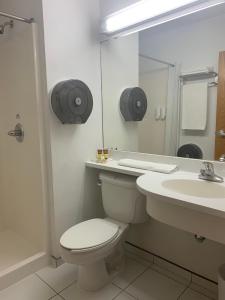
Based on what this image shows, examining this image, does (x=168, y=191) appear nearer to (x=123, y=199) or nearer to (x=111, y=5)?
(x=123, y=199)

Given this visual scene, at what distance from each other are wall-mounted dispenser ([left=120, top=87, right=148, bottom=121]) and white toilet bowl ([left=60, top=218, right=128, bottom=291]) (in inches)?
33.5

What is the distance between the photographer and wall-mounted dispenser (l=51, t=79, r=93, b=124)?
1580mm

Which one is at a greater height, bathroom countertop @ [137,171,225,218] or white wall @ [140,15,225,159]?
white wall @ [140,15,225,159]

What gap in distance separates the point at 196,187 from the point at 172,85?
759mm

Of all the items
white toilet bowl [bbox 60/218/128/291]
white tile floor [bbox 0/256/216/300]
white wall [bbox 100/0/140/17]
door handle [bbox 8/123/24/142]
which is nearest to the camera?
white toilet bowl [bbox 60/218/128/291]

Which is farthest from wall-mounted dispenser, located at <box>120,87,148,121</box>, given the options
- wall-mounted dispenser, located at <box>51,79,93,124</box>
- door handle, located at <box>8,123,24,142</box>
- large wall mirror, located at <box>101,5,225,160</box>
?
door handle, located at <box>8,123,24,142</box>

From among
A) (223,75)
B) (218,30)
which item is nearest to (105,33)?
(218,30)

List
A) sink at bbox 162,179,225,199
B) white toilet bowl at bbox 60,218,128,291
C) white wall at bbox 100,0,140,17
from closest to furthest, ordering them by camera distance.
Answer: sink at bbox 162,179,225,199 < white toilet bowl at bbox 60,218,128,291 < white wall at bbox 100,0,140,17

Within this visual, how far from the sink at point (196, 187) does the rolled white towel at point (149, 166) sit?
130 millimetres

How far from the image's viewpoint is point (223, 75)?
1428mm

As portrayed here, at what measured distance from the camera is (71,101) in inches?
63.7

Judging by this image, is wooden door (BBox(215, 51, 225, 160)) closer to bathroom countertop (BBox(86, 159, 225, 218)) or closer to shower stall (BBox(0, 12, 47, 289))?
bathroom countertop (BBox(86, 159, 225, 218))

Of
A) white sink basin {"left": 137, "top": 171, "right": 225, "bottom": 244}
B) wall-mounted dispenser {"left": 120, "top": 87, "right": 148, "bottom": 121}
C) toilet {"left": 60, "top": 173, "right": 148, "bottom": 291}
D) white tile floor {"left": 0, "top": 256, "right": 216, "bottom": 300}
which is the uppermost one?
wall-mounted dispenser {"left": 120, "top": 87, "right": 148, "bottom": 121}

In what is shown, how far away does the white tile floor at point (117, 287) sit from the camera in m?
1.50
